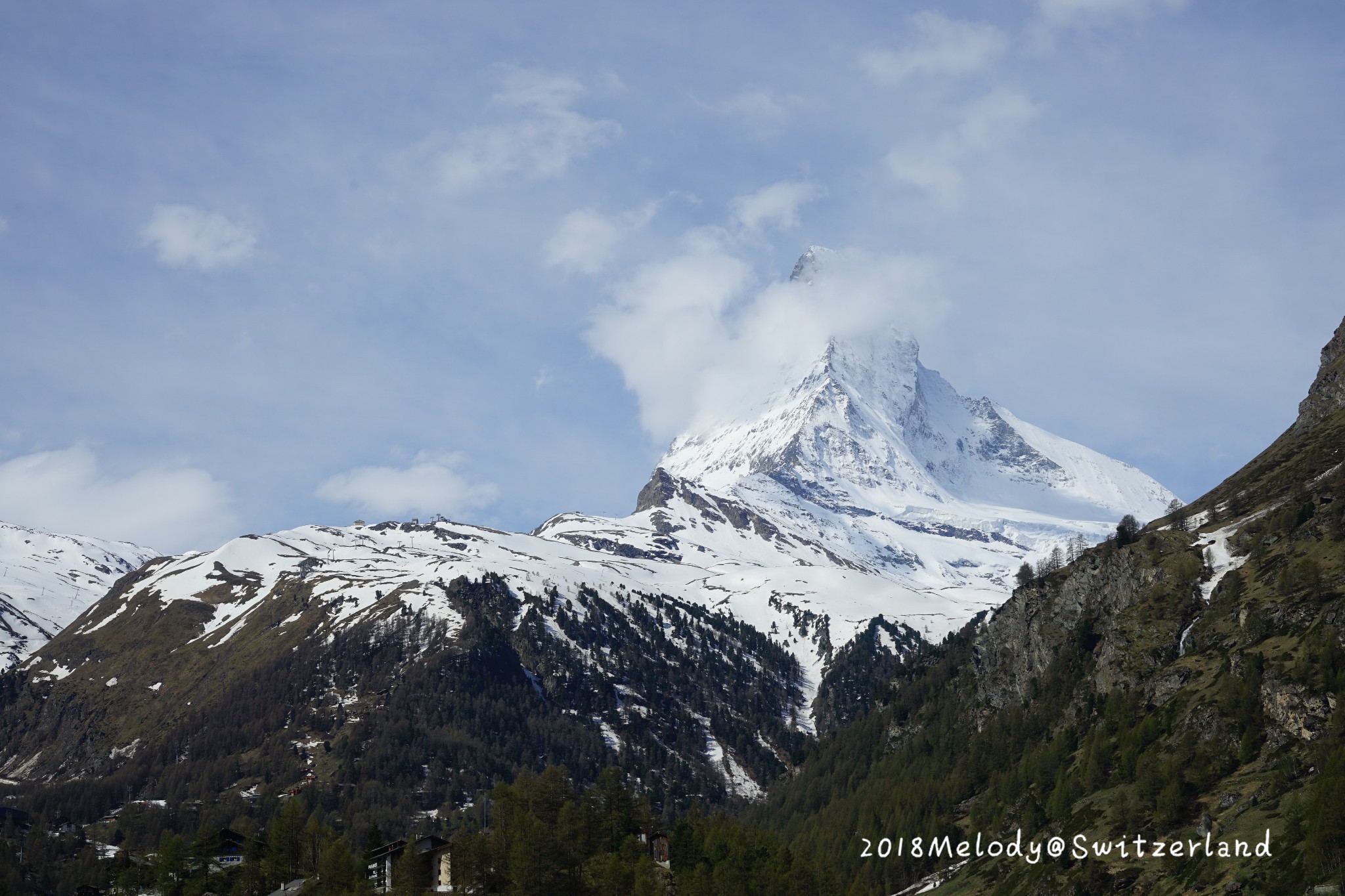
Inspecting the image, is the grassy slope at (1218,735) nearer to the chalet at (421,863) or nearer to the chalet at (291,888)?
the chalet at (421,863)

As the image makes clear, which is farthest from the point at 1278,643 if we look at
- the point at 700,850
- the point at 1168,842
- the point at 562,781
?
the point at 562,781

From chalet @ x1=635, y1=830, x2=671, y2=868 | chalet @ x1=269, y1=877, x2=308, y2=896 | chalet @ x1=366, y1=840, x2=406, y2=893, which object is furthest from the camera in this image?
chalet @ x1=635, y1=830, x2=671, y2=868

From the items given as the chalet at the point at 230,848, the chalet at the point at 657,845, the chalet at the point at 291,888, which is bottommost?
the chalet at the point at 291,888

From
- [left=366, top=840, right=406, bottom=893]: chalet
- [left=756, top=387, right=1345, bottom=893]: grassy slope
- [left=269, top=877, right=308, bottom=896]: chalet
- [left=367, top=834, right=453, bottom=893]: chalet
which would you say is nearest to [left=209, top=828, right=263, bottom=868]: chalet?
[left=269, top=877, right=308, bottom=896]: chalet

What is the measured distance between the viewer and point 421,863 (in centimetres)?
14738

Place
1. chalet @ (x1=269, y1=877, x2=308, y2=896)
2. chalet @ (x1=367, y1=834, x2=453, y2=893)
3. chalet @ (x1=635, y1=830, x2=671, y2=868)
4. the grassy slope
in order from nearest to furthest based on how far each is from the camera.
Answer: the grassy slope
chalet @ (x1=367, y1=834, x2=453, y2=893)
chalet @ (x1=269, y1=877, x2=308, y2=896)
chalet @ (x1=635, y1=830, x2=671, y2=868)

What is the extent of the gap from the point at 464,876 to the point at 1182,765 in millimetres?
93091

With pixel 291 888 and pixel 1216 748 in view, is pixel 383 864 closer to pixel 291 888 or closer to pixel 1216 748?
pixel 291 888

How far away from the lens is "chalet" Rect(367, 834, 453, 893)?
14838 centimetres

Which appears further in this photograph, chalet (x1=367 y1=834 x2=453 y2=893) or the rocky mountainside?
chalet (x1=367 y1=834 x2=453 y2=893)

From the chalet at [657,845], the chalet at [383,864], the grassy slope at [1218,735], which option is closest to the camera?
the grassy slope at [1218,735]

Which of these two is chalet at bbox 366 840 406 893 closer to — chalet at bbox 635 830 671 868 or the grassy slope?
chalet at bbox 635 830 671 868

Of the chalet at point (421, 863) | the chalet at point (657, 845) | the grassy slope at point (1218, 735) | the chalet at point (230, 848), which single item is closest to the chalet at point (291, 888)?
the chalet at point (230, 848)

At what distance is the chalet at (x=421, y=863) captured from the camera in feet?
487
